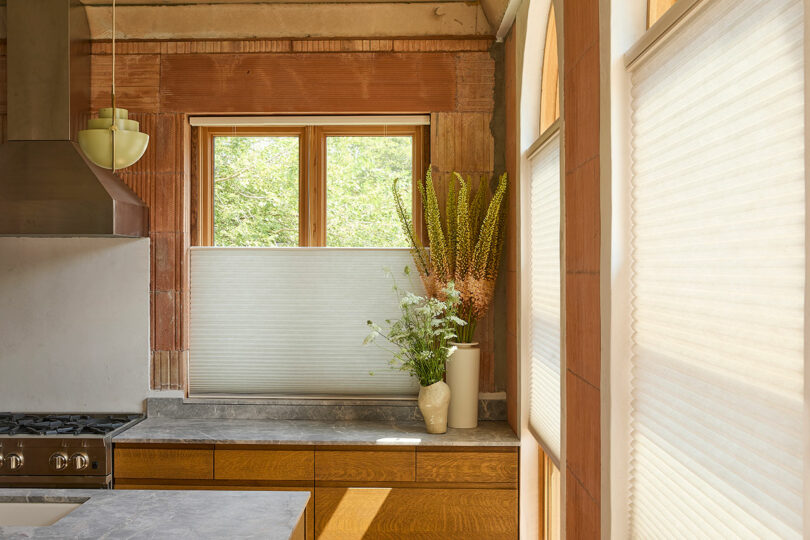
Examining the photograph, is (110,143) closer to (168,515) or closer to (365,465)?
(168,515)

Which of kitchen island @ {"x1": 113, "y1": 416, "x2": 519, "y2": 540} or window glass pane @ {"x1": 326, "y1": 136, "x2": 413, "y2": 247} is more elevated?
window glass pane @ {"x1": 326, "y1": 136, "x2": 413, "y2": 247}

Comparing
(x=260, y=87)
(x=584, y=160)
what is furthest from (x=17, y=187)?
(x=584, y=160)

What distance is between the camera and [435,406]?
3135mm

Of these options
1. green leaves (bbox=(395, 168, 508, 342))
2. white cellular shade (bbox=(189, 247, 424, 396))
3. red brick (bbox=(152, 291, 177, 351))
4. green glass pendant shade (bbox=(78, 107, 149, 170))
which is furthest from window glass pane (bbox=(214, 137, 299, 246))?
green glass pendant shade (bbox=(78, 107, 149, 170))

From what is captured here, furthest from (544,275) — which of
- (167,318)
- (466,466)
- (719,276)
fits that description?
(167,318)

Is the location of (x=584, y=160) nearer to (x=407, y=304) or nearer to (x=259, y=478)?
(x=407, y=304)

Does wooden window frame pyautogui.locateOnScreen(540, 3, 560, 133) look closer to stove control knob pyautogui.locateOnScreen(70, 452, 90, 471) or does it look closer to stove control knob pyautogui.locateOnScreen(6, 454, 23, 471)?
stove control knob pyautogui.locateOnScreen(70, 452, 90, 471)

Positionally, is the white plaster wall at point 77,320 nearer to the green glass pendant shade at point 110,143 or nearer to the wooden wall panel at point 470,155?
the green glass pendant shade at point 110,143

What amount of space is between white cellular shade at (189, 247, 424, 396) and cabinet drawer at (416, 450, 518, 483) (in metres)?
0.62

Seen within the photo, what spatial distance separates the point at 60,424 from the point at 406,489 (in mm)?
1753

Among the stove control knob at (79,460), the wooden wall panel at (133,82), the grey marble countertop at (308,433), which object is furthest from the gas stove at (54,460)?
the wooden wall panel at (133,82)

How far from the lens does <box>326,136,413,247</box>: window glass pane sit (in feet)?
12.0

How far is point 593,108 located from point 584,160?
0.16 meters

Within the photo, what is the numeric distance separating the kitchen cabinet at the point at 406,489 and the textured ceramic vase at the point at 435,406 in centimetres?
15
